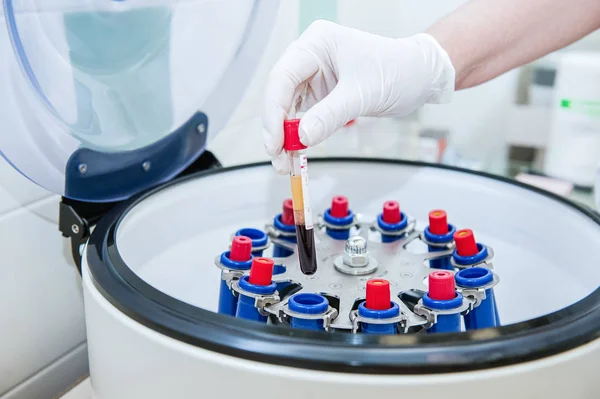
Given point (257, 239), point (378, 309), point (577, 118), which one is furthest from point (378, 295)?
point (577, 118)

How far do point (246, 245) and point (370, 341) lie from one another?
286 millimetres

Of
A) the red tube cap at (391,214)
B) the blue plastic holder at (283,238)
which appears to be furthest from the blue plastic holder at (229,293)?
the red tube cap at (391,214)

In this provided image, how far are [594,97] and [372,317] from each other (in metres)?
1.28

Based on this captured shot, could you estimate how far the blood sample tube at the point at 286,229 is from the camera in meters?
0.84

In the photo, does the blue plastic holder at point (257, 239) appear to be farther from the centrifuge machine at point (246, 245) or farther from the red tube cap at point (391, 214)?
the red tube cap at point (391, 214)

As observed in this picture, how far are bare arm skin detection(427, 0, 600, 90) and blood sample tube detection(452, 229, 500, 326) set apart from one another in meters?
0.23

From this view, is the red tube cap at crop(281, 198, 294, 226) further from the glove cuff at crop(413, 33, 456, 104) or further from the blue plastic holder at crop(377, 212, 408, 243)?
the glove cuff at crop(413, 33, 456, 104)

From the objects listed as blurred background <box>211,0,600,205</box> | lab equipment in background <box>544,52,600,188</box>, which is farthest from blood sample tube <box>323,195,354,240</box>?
lab equipment in background <box>544,52,600,188</box>

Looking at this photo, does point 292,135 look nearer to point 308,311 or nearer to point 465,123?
point 308,311

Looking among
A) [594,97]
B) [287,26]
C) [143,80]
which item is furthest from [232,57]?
[594,97]

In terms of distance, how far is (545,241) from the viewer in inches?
32.4

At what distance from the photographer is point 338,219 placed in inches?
33.8

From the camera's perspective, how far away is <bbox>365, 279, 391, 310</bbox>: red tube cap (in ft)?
2.02

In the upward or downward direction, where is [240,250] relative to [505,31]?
downward
